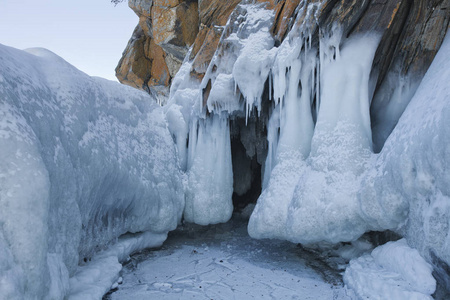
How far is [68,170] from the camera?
4.03 meters

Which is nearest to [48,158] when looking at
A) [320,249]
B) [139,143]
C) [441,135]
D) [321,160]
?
[139,143]

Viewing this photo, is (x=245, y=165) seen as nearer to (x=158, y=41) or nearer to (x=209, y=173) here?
(x=209, y=173)

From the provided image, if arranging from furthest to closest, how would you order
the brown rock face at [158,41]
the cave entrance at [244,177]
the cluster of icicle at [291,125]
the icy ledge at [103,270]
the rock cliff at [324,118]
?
the brown rock face at [158,41] → the cave entrance at [244,177] → the cluster of icicle at [291,125] → the rock cliff at [324,118] → the icy ledge at [103,270]

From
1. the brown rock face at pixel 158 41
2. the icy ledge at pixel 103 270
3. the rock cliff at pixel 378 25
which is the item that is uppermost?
the brown rock face at pixel 158 41

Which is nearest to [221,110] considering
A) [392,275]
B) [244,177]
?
[244,177]

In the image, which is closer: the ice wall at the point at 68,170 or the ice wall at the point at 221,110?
the ice wall at the point at 68,170

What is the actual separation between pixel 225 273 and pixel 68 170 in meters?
2.93

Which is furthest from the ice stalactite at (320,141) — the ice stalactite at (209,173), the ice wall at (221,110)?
the ice stalactite at (209,173)

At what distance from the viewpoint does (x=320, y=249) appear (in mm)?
5953

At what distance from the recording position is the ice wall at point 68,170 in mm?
2973

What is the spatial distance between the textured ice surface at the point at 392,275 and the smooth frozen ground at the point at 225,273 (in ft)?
1.00

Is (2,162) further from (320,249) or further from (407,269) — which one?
(320,249)

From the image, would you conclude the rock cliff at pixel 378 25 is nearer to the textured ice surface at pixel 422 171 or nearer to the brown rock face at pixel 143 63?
the textured ice surface at pixel 422 171

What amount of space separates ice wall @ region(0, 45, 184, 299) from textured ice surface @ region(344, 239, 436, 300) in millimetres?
3618
